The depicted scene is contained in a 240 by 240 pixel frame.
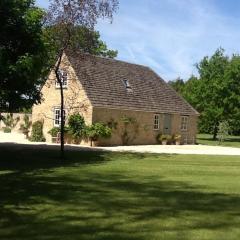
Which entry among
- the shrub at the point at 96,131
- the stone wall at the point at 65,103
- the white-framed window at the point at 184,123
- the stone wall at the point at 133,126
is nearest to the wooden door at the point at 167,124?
the stone wall at the point at 133,126

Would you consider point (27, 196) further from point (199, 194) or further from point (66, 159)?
point (66, 159)

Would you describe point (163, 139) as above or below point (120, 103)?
below

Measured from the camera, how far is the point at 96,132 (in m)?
37.2

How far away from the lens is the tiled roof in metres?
39.0

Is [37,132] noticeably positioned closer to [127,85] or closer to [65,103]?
[65,103]

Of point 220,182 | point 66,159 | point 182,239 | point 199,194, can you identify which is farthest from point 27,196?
point 66,159

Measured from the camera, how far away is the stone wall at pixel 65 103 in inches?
1490

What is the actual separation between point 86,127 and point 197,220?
27606 mm

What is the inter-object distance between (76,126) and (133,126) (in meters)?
5.22

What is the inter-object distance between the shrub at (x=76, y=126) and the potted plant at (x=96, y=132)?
23.4 inches

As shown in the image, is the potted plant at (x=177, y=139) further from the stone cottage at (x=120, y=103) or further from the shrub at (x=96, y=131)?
the shrub at (x=96, y=131)

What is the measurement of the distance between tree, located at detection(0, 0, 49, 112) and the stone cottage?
11.1 metres

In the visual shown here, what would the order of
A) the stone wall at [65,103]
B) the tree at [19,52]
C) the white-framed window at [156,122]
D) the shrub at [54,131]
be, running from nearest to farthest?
the tree at [19,52] → the stone wall at [65,103] → the shrub at [54,131] → the white-framed window at [156,122]

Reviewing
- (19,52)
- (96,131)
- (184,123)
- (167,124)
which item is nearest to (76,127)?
(96,131)
